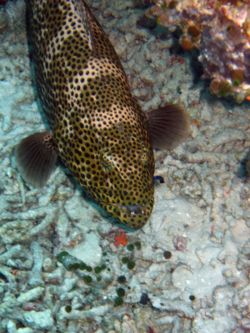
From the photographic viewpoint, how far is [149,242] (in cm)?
393

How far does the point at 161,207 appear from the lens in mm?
4070

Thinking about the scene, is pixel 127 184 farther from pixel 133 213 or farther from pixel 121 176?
pixel 133 213

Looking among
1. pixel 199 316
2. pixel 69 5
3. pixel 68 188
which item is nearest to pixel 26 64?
pixel 69 5

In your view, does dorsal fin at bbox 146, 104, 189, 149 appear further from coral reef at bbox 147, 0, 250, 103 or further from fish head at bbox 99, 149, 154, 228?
fish head at bbox 99, 149, 154, 228

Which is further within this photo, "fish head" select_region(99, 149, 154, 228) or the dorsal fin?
the dorsal fin

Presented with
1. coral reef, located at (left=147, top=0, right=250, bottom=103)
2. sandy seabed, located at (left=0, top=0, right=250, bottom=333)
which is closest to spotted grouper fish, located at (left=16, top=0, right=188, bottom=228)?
sandy seabed, located at (left=0, top=0, right=250, bottom=333)

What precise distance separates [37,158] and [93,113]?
79cm

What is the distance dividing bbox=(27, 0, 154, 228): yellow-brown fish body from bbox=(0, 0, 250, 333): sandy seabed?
633 mm

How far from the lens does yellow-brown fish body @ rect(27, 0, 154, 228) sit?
10.9 ft

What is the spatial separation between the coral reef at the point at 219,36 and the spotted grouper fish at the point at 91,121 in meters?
0.53

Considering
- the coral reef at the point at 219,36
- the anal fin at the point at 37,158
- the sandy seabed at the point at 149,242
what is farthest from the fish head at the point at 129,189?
the coral reef at the point at 219,36

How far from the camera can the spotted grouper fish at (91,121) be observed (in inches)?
132

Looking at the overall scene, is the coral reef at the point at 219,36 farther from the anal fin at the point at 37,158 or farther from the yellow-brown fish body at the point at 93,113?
the anal fin at the point at 37,158

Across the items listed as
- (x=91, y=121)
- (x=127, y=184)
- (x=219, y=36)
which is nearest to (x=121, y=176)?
(x=127, y=184)
